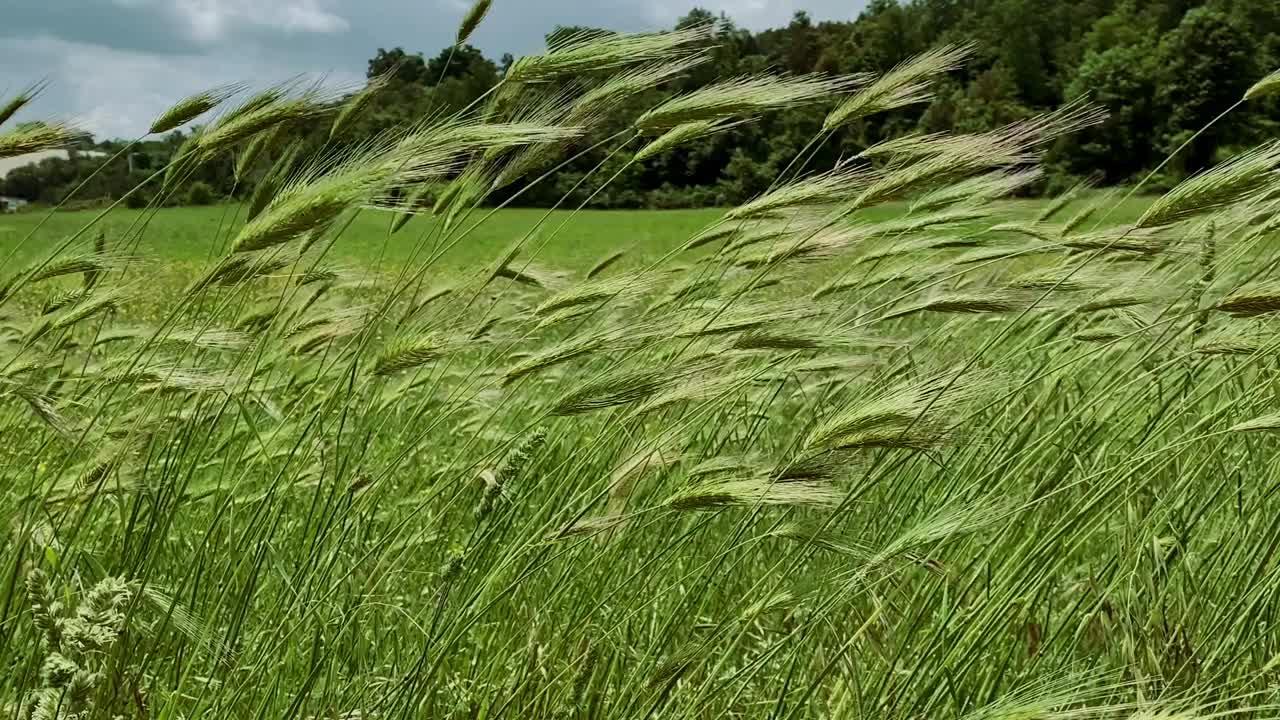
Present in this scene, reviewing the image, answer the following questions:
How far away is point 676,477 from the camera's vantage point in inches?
78.2

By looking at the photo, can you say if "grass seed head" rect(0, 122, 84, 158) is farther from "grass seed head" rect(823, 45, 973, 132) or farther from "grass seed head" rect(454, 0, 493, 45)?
"grass seed head" rect(823, 45, 973, 132)

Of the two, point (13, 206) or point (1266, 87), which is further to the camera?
point (13, 206)

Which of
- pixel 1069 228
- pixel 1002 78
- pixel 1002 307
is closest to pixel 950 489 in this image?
pixel 1002 307

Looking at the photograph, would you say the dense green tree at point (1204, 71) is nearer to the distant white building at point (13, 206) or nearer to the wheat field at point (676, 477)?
the distant white building at point (13, 206)

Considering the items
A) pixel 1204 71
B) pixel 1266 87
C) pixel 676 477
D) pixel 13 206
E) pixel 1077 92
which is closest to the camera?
pixel 1266 87

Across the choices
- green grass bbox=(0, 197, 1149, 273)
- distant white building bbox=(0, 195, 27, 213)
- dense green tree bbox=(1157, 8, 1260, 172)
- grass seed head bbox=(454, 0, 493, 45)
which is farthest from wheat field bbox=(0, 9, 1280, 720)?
dense green tree bbox=(1157, 8, 1260, 172)

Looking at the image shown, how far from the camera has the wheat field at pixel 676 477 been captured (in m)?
1.16

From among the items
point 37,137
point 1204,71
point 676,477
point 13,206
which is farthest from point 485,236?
point 1204,71

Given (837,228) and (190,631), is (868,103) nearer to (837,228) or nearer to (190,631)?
(837,228)

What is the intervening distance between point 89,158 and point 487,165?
675 mm

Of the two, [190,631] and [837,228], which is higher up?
[837,228]

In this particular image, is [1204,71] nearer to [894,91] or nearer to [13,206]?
[894,91]

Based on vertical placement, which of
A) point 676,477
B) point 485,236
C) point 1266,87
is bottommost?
point 485,236

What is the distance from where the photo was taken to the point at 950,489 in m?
1.46
